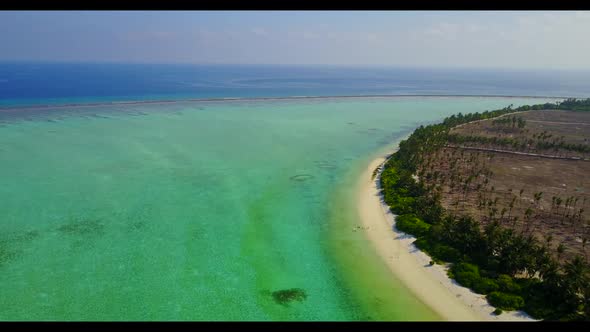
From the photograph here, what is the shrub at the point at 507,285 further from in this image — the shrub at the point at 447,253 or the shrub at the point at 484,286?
the shrub at the point at 447,253

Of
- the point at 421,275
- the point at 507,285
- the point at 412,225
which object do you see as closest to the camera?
the point at 507,285

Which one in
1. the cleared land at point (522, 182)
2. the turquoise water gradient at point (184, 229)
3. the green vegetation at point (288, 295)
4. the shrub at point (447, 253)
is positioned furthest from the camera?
the cleared land at point (522, 182)

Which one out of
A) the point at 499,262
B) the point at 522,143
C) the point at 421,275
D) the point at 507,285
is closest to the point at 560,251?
the point at 499,262

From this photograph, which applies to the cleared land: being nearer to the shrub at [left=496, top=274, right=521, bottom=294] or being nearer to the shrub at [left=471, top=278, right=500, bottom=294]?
the shrub at [left=496, top=274, right=521, bottom=294]

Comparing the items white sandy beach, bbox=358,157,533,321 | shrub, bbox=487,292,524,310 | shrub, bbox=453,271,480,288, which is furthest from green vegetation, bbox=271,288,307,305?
shrub, bbox=487,292,524,310

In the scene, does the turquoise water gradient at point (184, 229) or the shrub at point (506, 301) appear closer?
the shrub at point (506, 301)

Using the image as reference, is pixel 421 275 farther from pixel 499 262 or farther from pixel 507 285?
pixel 507 285

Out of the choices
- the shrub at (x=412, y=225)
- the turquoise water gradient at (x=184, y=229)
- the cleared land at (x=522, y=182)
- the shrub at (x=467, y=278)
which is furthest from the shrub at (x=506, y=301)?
the shrub at (x=412, y=225)

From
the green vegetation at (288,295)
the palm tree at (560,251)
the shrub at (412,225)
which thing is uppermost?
the palm tree at (560,251)
